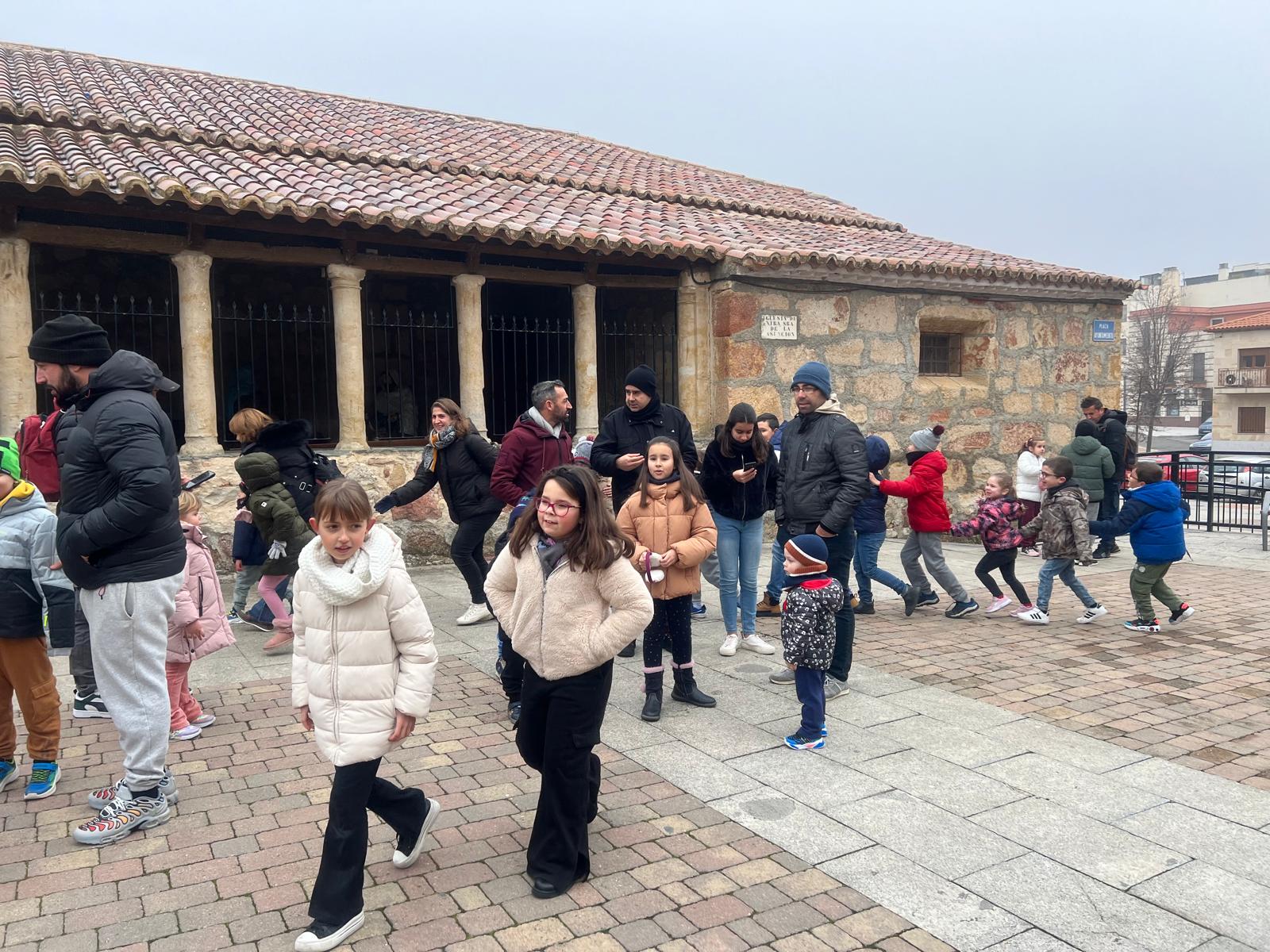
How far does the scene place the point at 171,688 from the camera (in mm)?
4254

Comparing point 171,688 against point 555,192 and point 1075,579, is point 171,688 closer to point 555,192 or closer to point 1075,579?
point 1075,579

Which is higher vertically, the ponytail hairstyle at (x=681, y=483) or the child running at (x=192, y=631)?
the ponytail hairstyle at (x=681, y=483)

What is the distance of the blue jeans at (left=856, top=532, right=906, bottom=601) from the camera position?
696 cm

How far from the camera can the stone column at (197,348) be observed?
8305 millimetres

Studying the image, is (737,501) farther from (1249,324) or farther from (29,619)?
(1249,324)

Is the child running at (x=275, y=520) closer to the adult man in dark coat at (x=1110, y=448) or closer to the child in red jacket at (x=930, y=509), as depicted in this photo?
the child in red jacket at (x=930, y=509)

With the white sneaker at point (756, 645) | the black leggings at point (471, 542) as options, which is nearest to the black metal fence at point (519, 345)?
the black leggings at point (471, 542)

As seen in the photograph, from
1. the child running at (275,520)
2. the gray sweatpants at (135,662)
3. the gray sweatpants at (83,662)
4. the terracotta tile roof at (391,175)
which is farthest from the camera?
the terracotta tile roof at (391,175)

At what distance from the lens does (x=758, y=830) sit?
341 centimetres

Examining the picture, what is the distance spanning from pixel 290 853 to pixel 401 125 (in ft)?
41.4

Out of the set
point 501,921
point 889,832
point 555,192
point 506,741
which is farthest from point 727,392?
point 501,921

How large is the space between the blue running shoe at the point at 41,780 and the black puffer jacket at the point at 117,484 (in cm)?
89

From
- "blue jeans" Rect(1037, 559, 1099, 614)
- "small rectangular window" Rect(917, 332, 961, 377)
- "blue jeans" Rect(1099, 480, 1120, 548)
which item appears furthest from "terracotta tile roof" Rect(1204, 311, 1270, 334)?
"blue jeans" Rect(1037, 559, 1099, 614)

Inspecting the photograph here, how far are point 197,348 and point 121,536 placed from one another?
5747 millimetres
